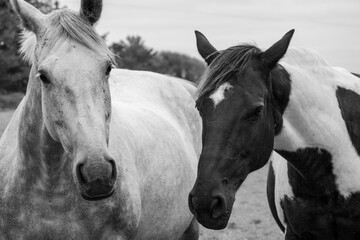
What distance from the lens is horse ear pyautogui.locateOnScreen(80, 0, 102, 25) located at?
3714 millimetres

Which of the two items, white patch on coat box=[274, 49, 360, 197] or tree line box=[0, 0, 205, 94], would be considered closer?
white patch on coat box=[274, 49, 360, 197]

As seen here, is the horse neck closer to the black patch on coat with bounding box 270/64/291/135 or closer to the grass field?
the black patch on coat with bounding box 270/64/291/135

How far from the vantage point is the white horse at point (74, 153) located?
3.30m

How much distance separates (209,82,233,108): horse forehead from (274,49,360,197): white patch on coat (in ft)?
2.10

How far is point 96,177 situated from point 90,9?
1.18 metres

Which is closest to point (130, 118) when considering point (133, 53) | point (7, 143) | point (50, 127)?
point (7, 143)

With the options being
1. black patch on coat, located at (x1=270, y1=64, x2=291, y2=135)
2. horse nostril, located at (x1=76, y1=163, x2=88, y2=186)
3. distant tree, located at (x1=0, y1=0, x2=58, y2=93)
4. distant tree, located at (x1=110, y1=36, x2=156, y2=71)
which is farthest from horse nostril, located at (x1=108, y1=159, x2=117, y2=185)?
distant tree, located at (x1=110, y1=36, x2=156, y2=71)

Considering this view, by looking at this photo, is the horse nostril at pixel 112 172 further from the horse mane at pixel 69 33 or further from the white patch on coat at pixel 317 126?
the white patch on coat at pixel 317 126

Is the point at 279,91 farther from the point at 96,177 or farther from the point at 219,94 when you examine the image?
the point at 96,177

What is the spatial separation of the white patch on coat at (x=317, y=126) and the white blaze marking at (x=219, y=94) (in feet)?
2.10

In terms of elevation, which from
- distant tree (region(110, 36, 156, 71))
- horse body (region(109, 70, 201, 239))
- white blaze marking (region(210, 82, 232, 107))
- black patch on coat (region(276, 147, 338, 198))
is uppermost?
white blaze marking (region(210, 82, 232, 107))

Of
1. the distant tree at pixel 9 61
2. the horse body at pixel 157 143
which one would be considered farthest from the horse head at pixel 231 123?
the distant tree at pixel 9 61

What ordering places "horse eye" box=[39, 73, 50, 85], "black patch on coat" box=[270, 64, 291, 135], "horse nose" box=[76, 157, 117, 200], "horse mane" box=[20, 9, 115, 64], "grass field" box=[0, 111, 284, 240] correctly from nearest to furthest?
1. "horse nose" box=[76, 157, 117, 200]
2. "horse eye" box=[39, 73, 50, 85]
3. "horse mane" box=[20, 9, 115, 64]
4. "black patch on coat" box=[270, 64, 291, 135]
5. "grass field" box=[0, 111, 284, 240]

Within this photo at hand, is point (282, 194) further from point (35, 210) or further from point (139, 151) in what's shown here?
point (35, 210)
